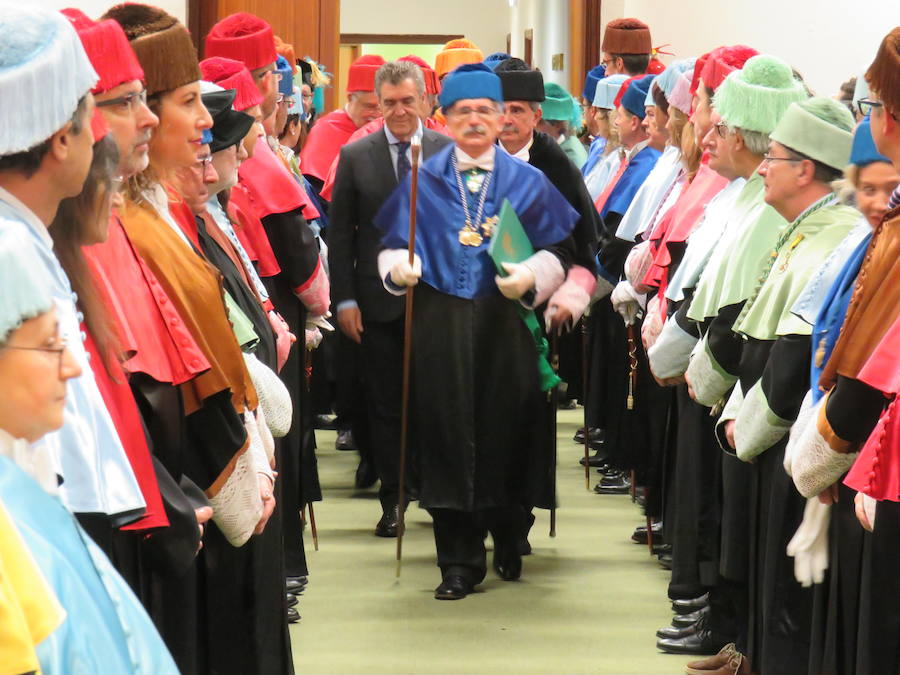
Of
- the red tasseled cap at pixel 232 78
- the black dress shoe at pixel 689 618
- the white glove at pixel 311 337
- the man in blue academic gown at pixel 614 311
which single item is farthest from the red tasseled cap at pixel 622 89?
the black dress shoe at pixel 689 618

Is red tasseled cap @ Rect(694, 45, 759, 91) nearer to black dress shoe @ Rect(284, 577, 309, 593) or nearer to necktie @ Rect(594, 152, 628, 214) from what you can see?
necktie @ Rect(594, 152, 628, 214)

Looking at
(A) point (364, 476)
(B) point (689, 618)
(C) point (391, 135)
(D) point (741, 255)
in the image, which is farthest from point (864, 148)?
(A) point (364, 476)

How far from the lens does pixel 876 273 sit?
2.95 meters

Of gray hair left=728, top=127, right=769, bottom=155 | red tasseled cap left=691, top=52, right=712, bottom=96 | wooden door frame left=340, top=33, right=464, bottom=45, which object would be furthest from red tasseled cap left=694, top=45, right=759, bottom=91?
wooden door frame left=340, top=33, right=464, bottom=45

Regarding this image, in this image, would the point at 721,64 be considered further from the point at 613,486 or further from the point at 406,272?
the point at 613,486

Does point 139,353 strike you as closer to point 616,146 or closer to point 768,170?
point 768,170

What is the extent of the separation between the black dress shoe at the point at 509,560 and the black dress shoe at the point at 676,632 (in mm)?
829

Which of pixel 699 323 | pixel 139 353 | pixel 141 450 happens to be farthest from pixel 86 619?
pixel 699 323

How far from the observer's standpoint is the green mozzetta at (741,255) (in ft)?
13.1

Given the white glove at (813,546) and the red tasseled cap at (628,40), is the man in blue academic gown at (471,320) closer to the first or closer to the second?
the white glove at (813,546)

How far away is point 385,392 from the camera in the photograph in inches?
226

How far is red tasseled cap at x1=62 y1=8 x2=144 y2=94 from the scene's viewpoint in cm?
268

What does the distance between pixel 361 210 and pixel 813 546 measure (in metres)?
2.96

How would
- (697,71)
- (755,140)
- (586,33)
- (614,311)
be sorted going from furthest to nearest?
(586,33)
(614,311)
(697,71)
(755,140)
